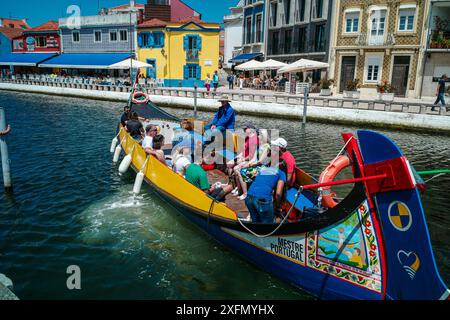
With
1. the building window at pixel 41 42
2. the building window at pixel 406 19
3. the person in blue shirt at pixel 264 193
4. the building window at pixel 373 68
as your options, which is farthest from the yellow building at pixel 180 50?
the person in blue shirt at pixel 264 193

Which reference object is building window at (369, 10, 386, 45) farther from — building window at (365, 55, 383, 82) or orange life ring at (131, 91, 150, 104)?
orange life ring at (131, 91, 150, 104)

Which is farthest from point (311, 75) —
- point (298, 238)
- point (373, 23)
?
point (298, 238)

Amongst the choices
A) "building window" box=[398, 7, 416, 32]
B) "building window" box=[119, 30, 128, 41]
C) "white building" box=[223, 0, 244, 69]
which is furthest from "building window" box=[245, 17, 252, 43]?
"building window" box=[398, 7, 416, 32]

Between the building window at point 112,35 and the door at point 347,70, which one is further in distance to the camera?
the building window at point 112,35

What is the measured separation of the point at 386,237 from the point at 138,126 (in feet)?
33.0

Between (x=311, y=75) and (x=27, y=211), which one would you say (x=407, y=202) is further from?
(x=311, y=75)

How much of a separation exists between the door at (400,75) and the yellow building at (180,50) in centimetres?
1811

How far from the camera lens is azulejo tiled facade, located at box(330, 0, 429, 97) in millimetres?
27266

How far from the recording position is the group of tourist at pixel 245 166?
6133 mm

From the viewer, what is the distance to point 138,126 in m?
13.0

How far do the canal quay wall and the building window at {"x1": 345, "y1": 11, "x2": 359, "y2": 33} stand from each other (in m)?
8.49

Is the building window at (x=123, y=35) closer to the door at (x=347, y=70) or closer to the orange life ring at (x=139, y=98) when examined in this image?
the door at (x=347, y=70)

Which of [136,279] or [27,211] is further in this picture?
[27,211]

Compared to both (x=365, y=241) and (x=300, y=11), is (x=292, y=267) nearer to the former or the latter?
(x=365, y=241)
